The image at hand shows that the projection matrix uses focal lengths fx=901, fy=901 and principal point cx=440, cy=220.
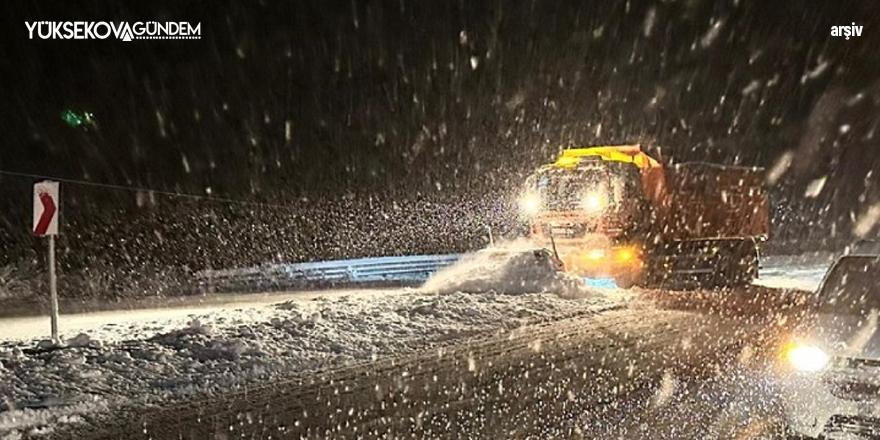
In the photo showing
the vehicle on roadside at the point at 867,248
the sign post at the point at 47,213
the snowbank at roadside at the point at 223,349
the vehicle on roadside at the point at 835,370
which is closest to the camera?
the vehicle on roadside at the point at 835,370

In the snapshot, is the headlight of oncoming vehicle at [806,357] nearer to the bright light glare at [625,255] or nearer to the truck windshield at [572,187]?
the bright light glare at [625,255]

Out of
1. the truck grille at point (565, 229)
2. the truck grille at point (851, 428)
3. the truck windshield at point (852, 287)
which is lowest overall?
the truck grille at point (851, 428)

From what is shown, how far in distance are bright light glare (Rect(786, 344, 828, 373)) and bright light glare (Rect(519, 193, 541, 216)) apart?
13863mm

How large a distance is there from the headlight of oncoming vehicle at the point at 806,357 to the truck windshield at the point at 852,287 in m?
0.59

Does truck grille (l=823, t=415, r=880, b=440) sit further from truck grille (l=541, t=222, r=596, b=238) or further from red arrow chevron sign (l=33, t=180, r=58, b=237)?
truck grille (l=541, t=222, r=596, b=238)

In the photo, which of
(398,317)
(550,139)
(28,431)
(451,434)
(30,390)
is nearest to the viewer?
(451,434)

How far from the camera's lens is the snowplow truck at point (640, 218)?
19406mm

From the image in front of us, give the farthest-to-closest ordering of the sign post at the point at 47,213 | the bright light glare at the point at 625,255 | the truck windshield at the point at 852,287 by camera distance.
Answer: the bright light glare at the point at 625,255, the sign post at the point at 47,213, the truck windshield at the point at 852,287

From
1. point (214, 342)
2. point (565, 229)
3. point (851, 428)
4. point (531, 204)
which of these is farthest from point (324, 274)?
point (851, 428)

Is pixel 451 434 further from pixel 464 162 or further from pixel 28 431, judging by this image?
pixel 464 162

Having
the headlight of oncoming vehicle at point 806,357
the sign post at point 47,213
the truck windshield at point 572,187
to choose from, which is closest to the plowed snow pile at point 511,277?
the truck windshield at point 572,187

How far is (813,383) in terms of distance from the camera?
613 cm

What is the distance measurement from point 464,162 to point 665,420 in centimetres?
3752

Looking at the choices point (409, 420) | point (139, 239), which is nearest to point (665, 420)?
point (409, 420)
